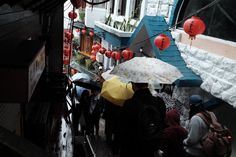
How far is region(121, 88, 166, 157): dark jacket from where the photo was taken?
432 cm

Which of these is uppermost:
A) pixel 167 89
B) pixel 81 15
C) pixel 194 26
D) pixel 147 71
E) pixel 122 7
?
pixel 122 7

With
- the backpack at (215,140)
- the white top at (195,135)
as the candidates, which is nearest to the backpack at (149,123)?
the white top at (195,135)

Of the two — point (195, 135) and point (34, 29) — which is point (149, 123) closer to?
point (195, 135)

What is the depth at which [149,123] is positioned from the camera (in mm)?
4336

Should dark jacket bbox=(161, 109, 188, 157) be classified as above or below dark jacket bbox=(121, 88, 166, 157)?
below

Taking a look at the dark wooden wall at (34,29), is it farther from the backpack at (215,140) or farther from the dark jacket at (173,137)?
the backpack at (215,140)

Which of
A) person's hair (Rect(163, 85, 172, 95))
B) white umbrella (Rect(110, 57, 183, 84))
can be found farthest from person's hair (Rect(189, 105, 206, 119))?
person's hair (Rect(163, 85, 172, 95))

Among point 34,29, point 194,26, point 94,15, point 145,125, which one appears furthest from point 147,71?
point 94,15

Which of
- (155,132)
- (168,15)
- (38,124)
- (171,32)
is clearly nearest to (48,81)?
(38,124)

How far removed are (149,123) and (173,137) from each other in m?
1.64

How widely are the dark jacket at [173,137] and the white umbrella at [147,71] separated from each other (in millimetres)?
833

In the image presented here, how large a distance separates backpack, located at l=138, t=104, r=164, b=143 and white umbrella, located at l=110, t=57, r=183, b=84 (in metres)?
0.77

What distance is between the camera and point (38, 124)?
3.65m

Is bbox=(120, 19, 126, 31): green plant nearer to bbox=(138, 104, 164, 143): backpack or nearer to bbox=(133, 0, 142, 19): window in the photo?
bbox=(133, 0, 142, 19): window
